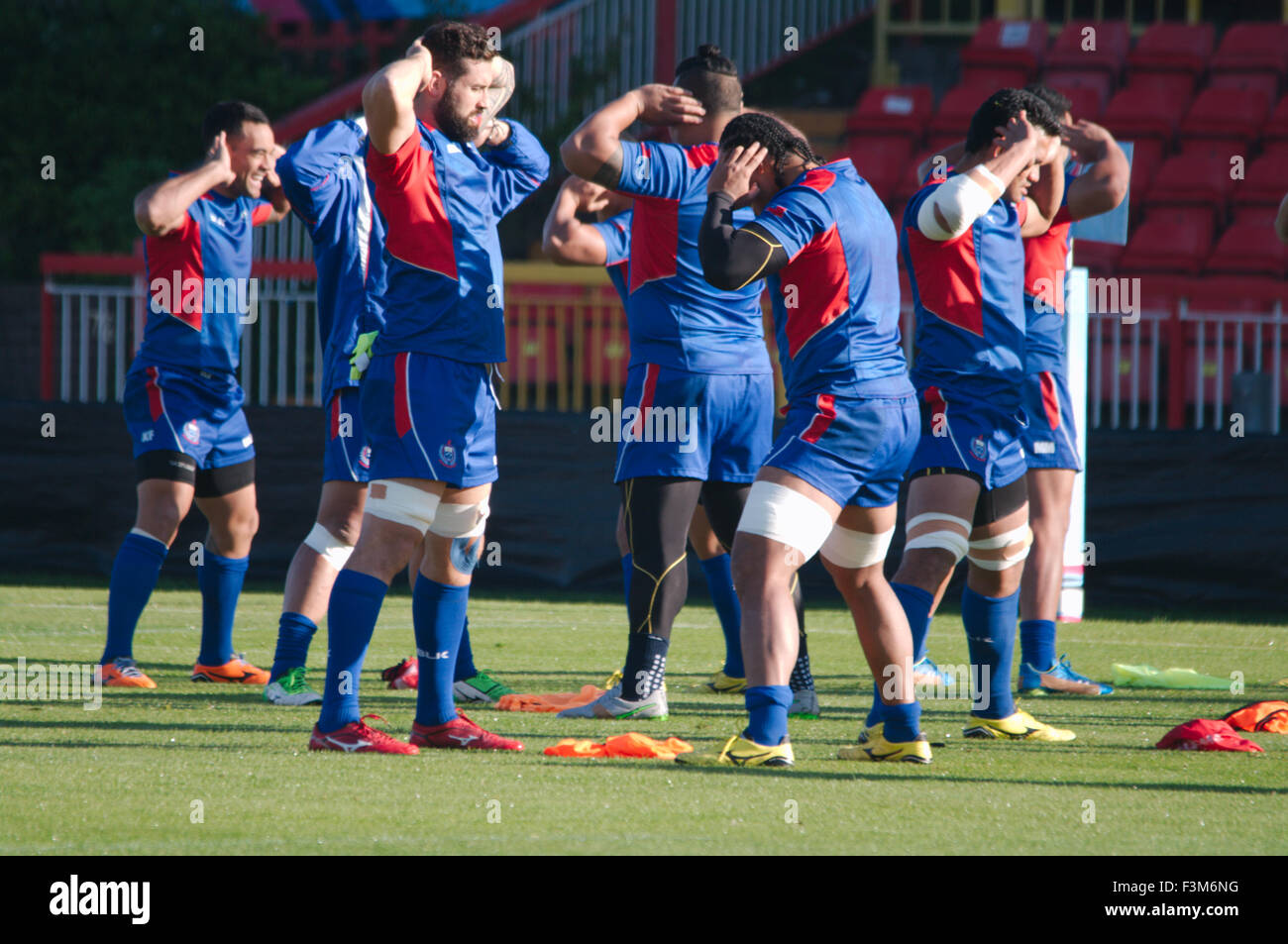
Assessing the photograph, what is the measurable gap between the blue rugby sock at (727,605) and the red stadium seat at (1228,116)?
10748 mm

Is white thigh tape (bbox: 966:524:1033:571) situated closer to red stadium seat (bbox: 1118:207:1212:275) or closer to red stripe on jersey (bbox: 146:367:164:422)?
red stripe on jersey (bbox: 146:367:164:422)

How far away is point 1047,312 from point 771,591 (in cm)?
265

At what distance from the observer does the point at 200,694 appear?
20.1 ft

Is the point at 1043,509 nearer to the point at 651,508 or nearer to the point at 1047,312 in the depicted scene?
the point at 1047,312

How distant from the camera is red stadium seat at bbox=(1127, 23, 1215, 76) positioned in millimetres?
16359

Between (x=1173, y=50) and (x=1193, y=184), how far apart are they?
2558 mm

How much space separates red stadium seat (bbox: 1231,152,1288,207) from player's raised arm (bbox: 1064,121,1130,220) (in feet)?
29.2

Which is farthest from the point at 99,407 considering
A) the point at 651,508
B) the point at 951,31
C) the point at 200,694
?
the point at 951,31

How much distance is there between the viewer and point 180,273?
6.66m

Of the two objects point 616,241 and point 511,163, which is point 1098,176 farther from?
point 511,163

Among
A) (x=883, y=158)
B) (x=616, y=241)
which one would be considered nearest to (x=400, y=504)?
(x=616, y=241)

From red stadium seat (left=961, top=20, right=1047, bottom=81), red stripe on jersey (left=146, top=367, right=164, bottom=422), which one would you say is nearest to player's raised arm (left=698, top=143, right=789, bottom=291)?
red stripe on jersey (left=146, top=367, right=164, bottom=422)

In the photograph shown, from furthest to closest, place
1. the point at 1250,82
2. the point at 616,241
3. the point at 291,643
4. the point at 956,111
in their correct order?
the point at 1250,82
the point at 956,111
the point at 616,241
the point at 291,643

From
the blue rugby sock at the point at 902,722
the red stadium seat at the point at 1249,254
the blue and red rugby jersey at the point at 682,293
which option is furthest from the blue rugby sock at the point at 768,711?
the red stadium seat at the point at 1249,254
